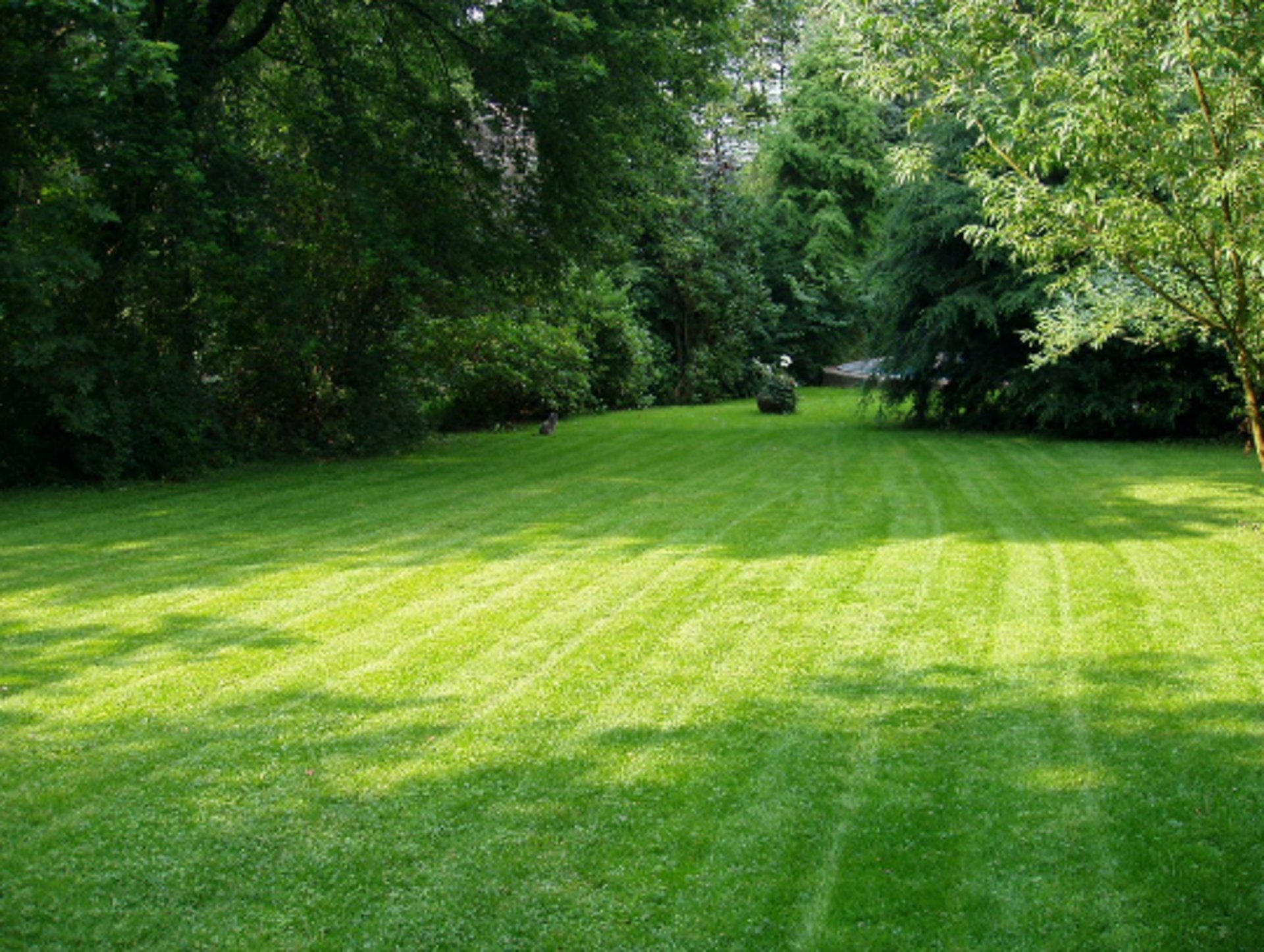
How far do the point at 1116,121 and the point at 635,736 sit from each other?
3754mm

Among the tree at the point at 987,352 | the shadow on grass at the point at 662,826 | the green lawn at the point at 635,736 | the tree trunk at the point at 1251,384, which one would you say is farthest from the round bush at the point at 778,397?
the shadow on grass at the point at 662,826

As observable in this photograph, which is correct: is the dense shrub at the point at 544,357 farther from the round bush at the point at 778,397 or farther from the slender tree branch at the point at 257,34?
the slender tree branch at the point at 257,34

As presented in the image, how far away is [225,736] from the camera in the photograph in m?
4.46

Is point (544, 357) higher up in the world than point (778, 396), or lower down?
higher up

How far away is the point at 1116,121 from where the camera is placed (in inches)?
212

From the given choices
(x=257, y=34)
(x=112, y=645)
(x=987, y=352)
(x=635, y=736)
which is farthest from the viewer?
(x=987, y=352)

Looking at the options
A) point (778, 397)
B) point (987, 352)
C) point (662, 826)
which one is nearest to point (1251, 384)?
point (662, 826)

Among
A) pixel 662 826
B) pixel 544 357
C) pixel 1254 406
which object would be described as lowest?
pixel 662 826

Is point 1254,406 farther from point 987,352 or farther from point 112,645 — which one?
point 987,352

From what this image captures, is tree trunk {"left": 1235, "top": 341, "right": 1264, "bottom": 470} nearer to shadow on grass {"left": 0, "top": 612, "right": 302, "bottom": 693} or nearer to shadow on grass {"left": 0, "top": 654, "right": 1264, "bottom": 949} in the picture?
shadow on grass {"left": 0, "top": 654, "right": 1264, "bottom": 949}

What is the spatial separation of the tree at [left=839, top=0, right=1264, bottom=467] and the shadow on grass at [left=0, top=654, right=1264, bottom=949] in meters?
2.26

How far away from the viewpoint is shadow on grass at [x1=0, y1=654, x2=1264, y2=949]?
3184 millimetres

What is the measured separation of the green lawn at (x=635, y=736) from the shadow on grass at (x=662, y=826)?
1cm

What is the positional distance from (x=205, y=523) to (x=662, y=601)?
15.6 feet
